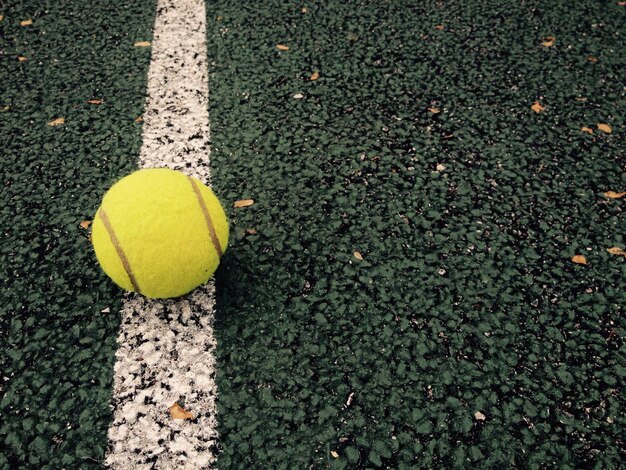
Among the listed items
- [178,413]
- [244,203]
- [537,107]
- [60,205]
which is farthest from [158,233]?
[537,107]

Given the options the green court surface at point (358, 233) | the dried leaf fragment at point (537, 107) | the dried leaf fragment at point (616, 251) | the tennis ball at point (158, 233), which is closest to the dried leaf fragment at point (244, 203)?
the green court surface at point (358, 233)

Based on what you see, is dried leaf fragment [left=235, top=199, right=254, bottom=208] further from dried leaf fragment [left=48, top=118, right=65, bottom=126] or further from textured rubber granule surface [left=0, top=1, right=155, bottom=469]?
dried leaf fragment [left=48, top=118, right=65, bottom=126]

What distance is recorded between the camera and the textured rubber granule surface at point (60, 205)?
1.79 meters

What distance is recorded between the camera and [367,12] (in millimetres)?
3848

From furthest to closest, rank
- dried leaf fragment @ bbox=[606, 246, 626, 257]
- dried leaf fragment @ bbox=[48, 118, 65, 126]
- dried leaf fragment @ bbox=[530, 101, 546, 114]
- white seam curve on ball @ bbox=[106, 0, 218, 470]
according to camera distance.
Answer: dried leaf fragment @ bbox=[530, 101, 546, 114] < dried leaf fragment @ bbox=[48, 118, 65, 126] < dried leaf fragment @ bbox=[606, 246, 626, 257] < white seam curve on ball @ bbox=[106, 0, 218, 470]

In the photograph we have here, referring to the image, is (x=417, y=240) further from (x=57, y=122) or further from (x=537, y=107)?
(x=57, y=122)

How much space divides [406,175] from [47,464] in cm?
198

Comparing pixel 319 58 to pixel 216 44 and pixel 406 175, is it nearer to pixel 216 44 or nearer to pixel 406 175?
pixel 216 44

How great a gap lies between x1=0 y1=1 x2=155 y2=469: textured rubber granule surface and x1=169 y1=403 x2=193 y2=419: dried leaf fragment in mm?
223

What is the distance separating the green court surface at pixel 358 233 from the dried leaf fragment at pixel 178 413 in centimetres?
12

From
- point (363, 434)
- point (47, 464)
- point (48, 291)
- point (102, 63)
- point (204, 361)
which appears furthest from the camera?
point (102, 63)

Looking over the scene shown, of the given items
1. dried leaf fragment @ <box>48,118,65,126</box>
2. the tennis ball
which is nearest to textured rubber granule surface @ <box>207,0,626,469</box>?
the tennis ball

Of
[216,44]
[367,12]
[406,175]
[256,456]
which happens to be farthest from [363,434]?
[367,12]

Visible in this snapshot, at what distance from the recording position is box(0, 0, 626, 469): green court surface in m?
1.82
